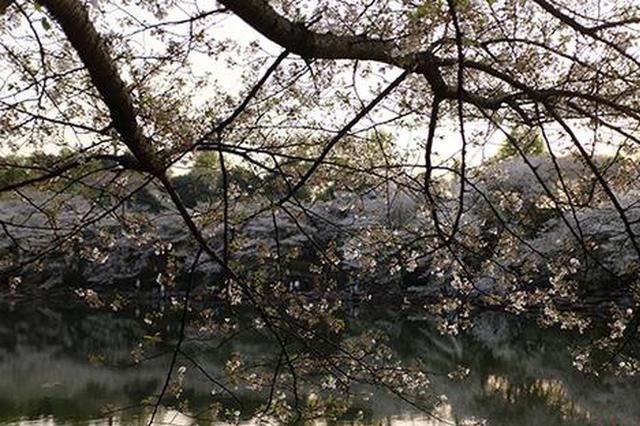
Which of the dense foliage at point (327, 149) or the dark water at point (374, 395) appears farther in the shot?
the dark water at point (374, 395)

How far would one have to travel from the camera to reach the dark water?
10.1 metres

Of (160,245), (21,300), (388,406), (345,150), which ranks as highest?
(21,300)

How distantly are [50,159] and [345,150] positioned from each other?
67.7 inches

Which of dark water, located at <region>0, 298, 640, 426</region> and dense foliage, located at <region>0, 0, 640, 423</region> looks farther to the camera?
dark water, located at <region>0, 298, 640, 426</region>

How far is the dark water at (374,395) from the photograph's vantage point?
1012 centimetres

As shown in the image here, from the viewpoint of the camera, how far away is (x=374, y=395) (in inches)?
426

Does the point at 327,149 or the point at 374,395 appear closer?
the point at 327,149

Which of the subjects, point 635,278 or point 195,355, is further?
point 195,355

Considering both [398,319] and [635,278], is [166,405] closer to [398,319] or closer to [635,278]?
[635,278]

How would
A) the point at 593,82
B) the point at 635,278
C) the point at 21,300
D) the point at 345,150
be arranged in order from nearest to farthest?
1. the point at 593,82
2. the point at 635,278
3. the point at 345,150
4. the point at 21,300

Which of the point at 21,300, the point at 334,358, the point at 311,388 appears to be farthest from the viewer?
the point at 21,300

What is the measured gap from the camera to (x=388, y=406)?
10406 mm

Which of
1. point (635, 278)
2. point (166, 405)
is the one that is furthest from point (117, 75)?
point (166, 405)

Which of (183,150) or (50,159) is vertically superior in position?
(50,159)
